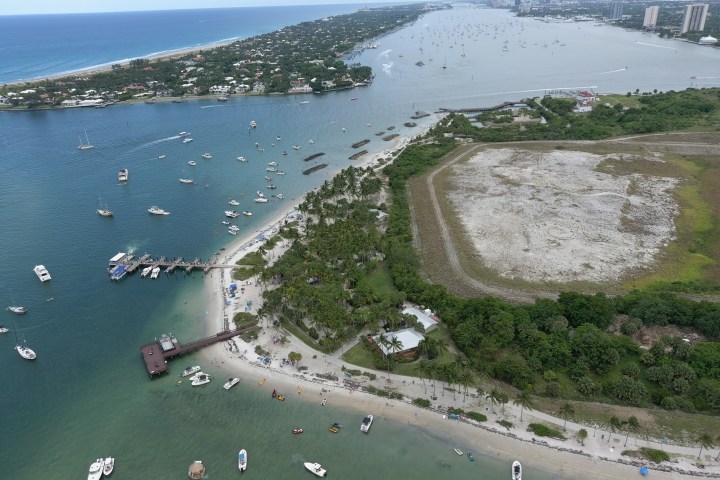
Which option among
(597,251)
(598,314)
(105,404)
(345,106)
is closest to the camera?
(105,404)

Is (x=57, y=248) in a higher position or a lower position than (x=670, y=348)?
higher

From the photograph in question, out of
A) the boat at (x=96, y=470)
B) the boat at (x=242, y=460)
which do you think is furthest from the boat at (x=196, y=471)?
the boat at (x=96, y=470)

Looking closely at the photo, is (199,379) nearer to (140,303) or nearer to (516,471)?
(140,303)

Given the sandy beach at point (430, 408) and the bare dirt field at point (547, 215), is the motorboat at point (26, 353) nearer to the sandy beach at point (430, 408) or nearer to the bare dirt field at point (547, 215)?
the sandy beach at point (430, 408)

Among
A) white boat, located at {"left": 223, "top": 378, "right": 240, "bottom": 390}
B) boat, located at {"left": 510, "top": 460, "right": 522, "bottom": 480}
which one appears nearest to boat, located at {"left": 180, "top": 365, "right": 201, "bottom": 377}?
white boat, located at {"left": 223, "top": 378, "right": 240, "bottom": 390}

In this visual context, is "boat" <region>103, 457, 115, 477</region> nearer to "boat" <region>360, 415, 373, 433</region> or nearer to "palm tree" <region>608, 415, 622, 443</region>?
"boat" <region>360, 415, 373, 433</region>

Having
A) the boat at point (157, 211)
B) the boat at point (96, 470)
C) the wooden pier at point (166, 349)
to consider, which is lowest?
the boat at point (96, 470)

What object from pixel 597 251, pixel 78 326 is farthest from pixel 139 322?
pixel 597 251

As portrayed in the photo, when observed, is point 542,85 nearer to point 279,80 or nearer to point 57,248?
point 279,80
